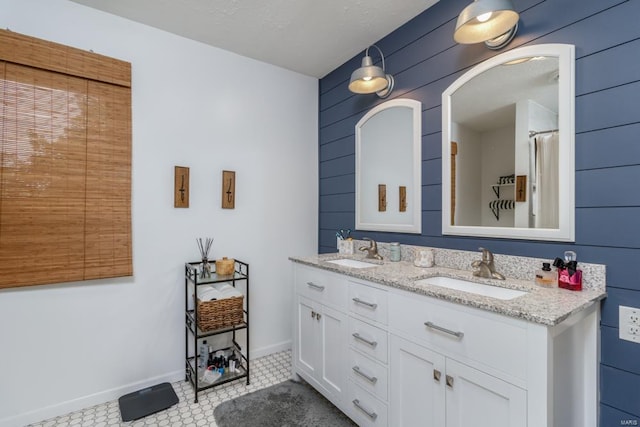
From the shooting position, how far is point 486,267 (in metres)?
1.59

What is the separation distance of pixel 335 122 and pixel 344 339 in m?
1.92

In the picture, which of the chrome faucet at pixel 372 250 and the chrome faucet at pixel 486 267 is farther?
the chrome faucet at pixel 372 250

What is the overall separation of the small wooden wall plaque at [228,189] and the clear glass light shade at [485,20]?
6.01ft

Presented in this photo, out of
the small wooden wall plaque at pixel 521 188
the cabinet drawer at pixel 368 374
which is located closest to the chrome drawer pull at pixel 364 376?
the cabinet drawer at pixel 368 374

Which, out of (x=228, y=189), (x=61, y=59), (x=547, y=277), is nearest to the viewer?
(x=547, y=277)

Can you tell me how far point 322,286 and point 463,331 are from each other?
96 centimetres

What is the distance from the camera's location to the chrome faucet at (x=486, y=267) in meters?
1.57

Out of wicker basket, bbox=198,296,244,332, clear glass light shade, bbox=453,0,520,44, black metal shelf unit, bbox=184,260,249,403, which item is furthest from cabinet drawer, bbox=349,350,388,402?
clear glass light shade, bbox=453,0,520,44

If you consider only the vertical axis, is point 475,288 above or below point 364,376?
above

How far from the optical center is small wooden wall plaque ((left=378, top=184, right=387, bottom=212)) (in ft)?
7.82

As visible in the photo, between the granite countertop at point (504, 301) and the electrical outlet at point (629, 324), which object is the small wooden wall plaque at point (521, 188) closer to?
the granite countertop at point (504, 301)

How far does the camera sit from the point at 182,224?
2348mm

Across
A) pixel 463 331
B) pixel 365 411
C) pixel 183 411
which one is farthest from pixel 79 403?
pixel 463 331

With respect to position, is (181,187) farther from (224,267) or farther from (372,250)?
(372,250)
